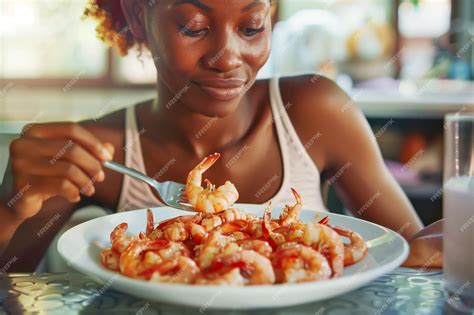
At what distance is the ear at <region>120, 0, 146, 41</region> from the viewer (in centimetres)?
161

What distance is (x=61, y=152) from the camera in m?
1.47

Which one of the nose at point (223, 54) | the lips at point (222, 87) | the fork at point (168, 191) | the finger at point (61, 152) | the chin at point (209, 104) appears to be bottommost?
the fork at point (168, 191)

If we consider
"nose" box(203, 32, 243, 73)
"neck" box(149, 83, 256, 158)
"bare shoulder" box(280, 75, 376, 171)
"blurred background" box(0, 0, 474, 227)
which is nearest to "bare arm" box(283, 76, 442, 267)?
"bare shoulder" box(280, 75, 376, 171)

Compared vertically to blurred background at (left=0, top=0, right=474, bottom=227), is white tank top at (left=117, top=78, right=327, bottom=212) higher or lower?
lower

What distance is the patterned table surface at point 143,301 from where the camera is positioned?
78 cm

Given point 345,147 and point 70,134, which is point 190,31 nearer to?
point 70,134

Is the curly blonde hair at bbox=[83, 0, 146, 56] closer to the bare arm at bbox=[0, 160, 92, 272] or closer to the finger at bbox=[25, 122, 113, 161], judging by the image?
the finger at bbox=[25, 122, 113, 161]

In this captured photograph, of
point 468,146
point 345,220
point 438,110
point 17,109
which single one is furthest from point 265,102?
point 17,109

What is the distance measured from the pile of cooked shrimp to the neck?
2.03 ft

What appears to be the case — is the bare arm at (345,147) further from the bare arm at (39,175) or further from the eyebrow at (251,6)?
the bare arm at (39,175)

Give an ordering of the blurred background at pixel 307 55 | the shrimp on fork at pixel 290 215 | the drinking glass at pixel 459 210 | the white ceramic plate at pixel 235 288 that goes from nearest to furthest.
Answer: the white ceramic plate at pixel 235 288, the drinking glass at pixel 459 210, the shrimp on fork at pixel 290 215, the blurred background at pixel 307 55

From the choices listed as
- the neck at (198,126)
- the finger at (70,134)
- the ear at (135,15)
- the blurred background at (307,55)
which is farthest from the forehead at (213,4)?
the blurred background at (307,55)

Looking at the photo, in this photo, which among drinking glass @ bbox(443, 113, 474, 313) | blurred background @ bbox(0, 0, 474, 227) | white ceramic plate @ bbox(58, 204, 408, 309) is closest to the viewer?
white ceramic plate @ bbox(58, 204, 408, 309)

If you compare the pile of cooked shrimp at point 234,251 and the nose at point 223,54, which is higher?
the nose at point 223,54
